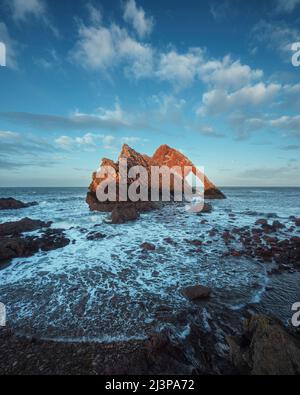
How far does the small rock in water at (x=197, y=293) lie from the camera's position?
744 centimetres

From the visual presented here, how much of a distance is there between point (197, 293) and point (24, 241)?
12022 mm

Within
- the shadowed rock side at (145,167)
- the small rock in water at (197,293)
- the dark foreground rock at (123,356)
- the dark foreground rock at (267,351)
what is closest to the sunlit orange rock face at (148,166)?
the shadowed rock side at (145,167)

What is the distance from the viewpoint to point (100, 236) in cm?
1638

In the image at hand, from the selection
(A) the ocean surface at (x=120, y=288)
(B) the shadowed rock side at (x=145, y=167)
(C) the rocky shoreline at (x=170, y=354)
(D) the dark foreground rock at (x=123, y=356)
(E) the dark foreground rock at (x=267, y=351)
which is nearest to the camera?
(E) the dark foreground rock at (x=267, y=351)

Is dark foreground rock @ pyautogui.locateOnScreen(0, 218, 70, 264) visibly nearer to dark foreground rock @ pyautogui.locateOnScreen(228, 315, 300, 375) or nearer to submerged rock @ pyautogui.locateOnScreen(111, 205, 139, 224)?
submerged rock @ pyautogui.locateOnScreen(111, 205, 139, 224)

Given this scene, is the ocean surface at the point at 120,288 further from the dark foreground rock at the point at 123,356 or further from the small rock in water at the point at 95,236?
the small rock in water at the point at 95,236

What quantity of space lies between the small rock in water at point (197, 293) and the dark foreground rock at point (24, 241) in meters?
9.95

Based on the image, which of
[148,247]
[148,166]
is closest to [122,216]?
[148,247]

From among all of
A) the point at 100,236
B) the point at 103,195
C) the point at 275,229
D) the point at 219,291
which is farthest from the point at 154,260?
the point at 103,195

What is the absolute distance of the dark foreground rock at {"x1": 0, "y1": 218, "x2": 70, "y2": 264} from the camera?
1197 cm

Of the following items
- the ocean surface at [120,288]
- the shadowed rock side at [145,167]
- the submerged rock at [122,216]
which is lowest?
the ocean surface at [120,288]

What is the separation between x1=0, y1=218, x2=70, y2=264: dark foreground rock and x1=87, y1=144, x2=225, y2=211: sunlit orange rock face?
1429 centimetres

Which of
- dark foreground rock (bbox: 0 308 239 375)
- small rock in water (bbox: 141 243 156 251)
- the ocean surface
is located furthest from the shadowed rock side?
dark foreground rock (bbox: 0 308 239 375)
